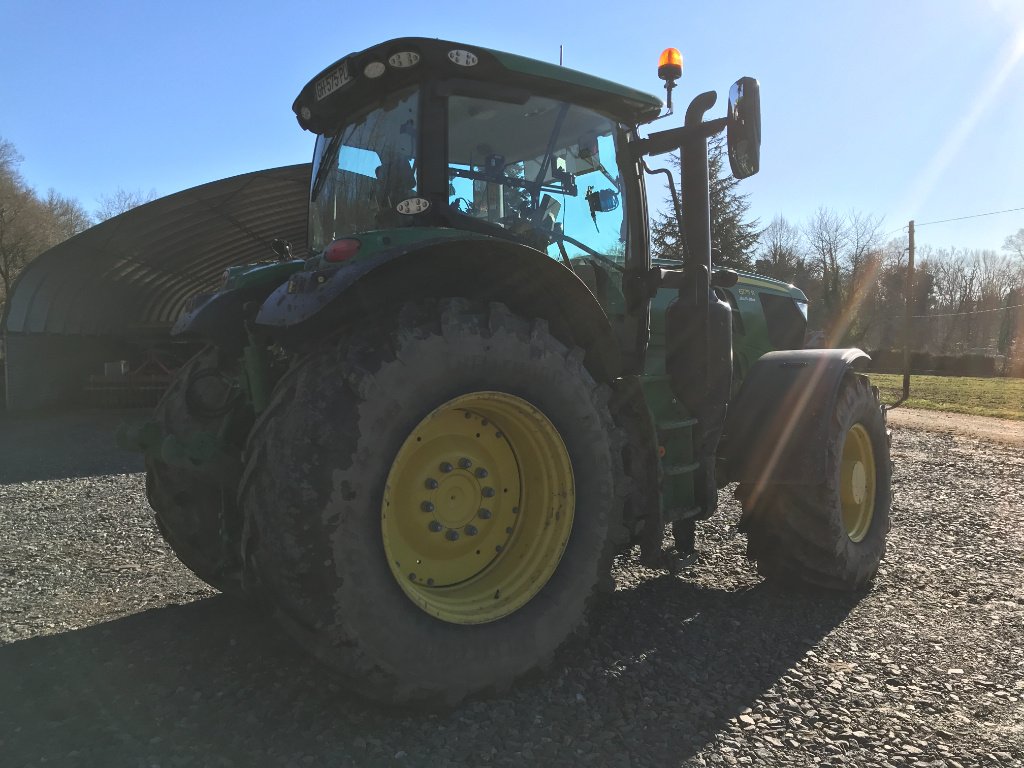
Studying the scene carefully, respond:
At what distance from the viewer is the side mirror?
349cm

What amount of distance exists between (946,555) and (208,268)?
15.0m

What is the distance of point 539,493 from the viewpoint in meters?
3.02

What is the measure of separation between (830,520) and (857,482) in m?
0.62

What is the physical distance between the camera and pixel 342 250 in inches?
105

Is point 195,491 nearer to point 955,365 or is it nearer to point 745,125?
point 745,125

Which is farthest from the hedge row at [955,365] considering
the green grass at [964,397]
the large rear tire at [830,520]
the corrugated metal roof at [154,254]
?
the large rear tire at [830,520]

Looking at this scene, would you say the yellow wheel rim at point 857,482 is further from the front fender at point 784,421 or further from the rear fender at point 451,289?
the rear fender at point 451,289

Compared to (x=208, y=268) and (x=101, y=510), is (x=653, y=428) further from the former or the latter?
(x=208, y=268)

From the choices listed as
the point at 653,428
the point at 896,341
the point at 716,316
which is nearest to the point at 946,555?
the point at 716,316

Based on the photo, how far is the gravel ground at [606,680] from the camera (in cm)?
241

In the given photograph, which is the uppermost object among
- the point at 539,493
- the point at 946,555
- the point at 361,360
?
the point at 361,360

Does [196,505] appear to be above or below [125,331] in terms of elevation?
below

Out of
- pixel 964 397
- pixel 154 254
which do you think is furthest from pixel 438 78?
pixel 964 397

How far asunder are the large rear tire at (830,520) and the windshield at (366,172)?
2461mm
